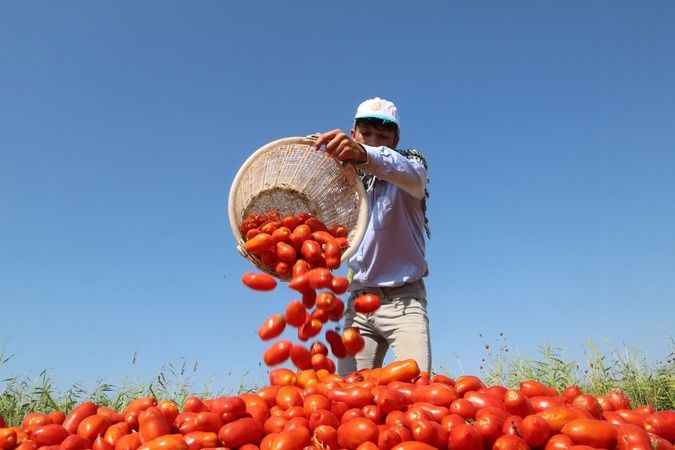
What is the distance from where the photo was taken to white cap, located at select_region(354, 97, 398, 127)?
4.57m

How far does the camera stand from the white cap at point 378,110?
180 inches

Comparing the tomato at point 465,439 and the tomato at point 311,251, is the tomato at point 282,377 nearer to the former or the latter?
the tomato at point 311,251

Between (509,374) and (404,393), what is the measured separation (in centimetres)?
481

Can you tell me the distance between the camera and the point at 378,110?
4605 mm

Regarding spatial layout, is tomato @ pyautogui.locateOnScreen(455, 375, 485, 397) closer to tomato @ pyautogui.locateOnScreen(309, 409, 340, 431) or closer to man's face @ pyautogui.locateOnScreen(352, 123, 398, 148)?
tomato @ pyautogui.locateOnScreen(309, 409, 340, 431)

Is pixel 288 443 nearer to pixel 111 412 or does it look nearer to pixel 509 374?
pixel 111 412

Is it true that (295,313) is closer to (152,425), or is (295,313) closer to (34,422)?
(152,425)

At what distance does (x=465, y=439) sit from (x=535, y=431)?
34 centimetres

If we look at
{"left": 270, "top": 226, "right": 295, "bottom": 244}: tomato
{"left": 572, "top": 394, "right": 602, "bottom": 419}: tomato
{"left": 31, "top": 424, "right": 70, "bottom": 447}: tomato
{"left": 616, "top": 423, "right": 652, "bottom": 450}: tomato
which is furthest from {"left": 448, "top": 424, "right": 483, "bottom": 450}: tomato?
{"left": 270, "top": 226, "right": 295, "bottom": 244}: tomato

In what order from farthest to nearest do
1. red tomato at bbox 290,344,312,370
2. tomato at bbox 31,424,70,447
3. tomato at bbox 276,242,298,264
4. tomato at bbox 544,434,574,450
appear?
tomato at bbox 276,242,298,264, red tomato at bbox 290,344,312,370, tomato at bbox 31,424,70,447, tomato at bbox 544,434,574,450

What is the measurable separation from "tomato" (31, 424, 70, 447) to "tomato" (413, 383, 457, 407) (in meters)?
1.67

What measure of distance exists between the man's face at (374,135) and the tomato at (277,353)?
1.75m

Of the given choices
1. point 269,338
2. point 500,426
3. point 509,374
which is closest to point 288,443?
point 500,426

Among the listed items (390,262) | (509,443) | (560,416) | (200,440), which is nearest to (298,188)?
(390,262)
